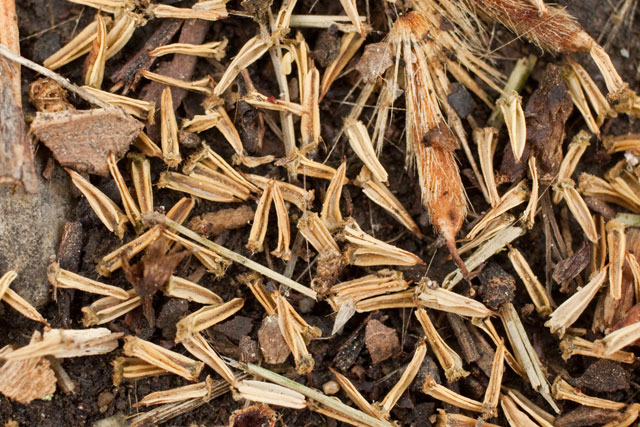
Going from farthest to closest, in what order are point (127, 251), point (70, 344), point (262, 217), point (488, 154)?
point (488, 154)
point (262, 217)
point (127, 251)
point (70, 344)

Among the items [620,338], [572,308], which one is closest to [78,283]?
[572,308]

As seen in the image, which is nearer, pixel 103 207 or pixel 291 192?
pixel 103 207

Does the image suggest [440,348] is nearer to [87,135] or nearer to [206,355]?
[206,355]

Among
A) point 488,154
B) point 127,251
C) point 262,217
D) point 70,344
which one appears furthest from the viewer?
point 488,154

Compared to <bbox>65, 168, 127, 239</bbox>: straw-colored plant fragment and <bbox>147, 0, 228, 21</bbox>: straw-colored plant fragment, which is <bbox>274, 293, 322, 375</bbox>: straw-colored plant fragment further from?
<bbox>147, 0, 228, 21</bbox>: straw-colored plant fragment

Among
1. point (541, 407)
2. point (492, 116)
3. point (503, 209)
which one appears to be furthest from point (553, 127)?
point (541, 407)

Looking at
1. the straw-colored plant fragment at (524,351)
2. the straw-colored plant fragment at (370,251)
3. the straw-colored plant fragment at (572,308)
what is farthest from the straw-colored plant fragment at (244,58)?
the straw-colored plant fragment at (572,308)

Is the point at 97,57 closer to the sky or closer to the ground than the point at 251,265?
closer to the sky
